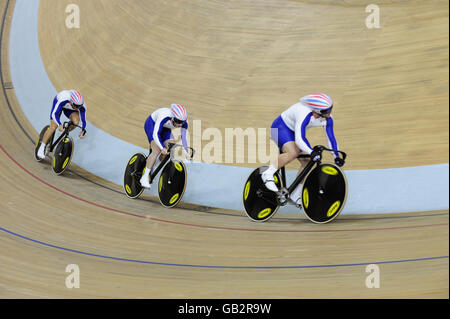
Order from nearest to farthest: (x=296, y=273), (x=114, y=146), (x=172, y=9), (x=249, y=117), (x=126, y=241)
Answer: (x=296, y=273) < (x=126, y=241) < (x=249, y=117) < (x=114, y=146) < (x=172, y=9)

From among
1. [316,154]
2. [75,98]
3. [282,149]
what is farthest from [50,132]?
[316,154]

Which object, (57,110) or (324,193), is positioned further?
(57,110)

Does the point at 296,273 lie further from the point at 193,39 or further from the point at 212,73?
the point at 193,39

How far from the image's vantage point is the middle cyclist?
149 inches

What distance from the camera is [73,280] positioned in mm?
2850

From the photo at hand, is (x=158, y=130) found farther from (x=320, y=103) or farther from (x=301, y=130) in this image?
(x=320, y=103)

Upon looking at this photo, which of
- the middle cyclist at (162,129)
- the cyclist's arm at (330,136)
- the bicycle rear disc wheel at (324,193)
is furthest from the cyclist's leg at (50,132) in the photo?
the cyclist's arm at (330,136)

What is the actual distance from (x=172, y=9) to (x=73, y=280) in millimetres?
3741

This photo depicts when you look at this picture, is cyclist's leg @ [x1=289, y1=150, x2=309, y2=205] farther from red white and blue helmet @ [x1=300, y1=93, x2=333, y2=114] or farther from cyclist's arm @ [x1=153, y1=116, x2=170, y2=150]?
cyclist's arm @ [x1=153, y1=116, x2=170, y2=150]

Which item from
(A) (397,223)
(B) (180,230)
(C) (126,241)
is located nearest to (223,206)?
(B) (180,230)

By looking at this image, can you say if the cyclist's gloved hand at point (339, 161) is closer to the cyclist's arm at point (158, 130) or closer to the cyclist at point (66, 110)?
the cyclist's arm at point (158, 130)

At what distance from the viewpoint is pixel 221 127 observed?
4520 mm

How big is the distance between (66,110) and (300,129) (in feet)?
8.41
